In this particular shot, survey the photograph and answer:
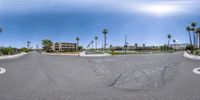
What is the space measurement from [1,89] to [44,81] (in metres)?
1.02

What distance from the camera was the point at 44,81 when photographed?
14.7ft

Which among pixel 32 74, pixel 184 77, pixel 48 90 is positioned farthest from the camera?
pixel 32 74

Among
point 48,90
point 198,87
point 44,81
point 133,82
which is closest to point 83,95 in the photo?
point 48,90

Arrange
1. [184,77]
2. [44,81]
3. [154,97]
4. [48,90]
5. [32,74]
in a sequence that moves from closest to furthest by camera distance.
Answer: [154,97] → [48,90] → [44,81] → [184,77] → [32,74]

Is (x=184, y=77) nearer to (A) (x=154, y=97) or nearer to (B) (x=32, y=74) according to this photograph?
(A) (x=154, y=97)

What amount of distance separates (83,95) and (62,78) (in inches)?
60.7

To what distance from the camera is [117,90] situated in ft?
13.0

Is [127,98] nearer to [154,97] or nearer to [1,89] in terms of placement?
[154,97]

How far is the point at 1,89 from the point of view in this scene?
3807mm

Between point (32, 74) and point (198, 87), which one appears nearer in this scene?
point (198, 87)

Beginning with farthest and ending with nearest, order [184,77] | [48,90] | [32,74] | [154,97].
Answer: [32,74], [184,77], [48,90], [154,97]

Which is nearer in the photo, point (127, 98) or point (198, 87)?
point (127, 98)

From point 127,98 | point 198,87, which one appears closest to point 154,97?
point 127,98

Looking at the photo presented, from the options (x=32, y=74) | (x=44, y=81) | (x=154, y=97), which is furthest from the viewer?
(x=32, y=74)
